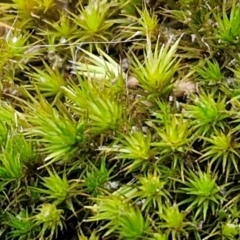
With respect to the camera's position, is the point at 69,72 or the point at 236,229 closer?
the point at 236,229

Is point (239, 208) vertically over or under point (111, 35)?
under

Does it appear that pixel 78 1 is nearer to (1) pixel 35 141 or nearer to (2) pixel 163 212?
(1) pixel 35 141

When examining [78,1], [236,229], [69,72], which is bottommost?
[236,229]

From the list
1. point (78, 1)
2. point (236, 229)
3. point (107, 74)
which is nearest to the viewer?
point (236, 229)

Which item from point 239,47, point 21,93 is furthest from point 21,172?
point 239,47

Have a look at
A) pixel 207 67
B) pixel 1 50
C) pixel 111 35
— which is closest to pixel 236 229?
pixel 207 67

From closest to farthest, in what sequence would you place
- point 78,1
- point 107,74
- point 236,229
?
point 236,229 < point 107,74 < point 78,1
